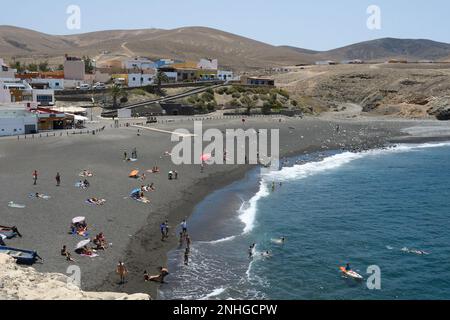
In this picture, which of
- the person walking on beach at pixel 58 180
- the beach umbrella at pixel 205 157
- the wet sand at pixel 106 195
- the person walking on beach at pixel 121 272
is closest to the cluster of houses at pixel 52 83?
the wet sand at pixel 106 195

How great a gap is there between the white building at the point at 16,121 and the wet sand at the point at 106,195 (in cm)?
378

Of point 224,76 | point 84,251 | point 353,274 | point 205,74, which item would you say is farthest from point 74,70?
point 353,274

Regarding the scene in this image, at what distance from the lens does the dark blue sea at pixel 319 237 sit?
2000 cm

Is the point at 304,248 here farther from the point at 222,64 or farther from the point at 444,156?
the point at 222,64

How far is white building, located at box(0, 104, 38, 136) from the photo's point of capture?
156 feet

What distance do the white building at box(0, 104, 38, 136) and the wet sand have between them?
3778mm

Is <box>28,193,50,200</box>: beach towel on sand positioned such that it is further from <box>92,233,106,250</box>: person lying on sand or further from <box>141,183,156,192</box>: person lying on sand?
<box>92,233,106,250</box>: person lying on sand

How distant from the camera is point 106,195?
96.8 feet

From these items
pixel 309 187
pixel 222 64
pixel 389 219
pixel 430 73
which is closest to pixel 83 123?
pixel 309 187

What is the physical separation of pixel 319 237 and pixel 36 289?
1650 centimetres

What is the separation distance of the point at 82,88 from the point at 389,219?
54.6 metres

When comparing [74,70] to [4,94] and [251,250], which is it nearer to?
[4,94]

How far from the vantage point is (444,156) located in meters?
54.1

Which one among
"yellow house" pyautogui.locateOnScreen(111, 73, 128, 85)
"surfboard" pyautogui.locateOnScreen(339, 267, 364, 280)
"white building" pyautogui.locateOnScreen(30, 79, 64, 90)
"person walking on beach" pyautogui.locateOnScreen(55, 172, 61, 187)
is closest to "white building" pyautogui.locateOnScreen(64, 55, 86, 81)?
"yellow house" pyautogui.locateOnScreen(111, 73, 128, 85)
